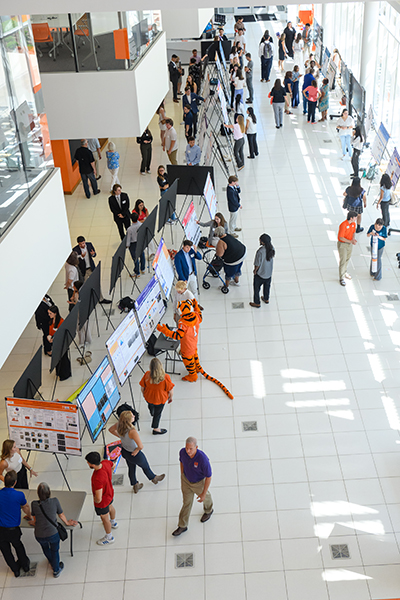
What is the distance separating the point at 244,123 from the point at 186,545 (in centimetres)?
1126

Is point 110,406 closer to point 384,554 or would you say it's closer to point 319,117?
point 384,554

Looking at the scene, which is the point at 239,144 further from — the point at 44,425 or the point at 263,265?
the point at 44,425

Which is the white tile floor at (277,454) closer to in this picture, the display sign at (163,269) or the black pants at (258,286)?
the black pants at (258,286)

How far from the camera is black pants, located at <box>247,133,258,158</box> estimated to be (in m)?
14.4

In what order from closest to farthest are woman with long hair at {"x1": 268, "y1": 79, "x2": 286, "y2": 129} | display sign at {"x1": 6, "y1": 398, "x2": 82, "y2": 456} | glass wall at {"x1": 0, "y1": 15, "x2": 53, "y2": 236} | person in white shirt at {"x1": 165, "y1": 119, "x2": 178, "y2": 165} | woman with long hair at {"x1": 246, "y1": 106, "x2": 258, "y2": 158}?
glass wall at {"x1": 0, "y1": 15, "x2": 53, "y2": 236}, display sign at {"x1": 6, "y1": 398, "x2": 82, "y2": 456}, person in white shirt at {"x1": 165, "y1": 119, "x2": 178, "y2": 165}, woman with long hair at {"x1": 246, "y1": 106, "x2": 258, "y2": 158}, woman with long hair at {"x1": 268, "y1": 79, "x2": 286, "y2": 129}

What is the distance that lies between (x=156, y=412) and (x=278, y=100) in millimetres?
11322

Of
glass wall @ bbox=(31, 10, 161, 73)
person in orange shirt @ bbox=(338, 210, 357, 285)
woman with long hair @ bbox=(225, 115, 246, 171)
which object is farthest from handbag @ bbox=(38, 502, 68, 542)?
woman with long hair @ bbox=(225, 115, 246, 171)

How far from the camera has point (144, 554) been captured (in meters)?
5.96

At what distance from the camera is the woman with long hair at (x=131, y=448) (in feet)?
19.8

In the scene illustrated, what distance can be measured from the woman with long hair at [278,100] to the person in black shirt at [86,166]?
17.6 ft

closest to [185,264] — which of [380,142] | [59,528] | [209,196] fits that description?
[209,196]

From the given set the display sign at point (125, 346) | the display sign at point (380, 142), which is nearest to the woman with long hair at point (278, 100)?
the display sign at point (380, 142)

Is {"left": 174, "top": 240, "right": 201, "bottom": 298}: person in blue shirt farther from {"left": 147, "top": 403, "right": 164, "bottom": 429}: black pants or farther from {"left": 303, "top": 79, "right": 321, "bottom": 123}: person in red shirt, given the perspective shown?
{"left": 303, "top": 79, "right": 321, "bottom": 123}: person in red shirt

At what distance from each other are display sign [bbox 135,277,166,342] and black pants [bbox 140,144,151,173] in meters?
6.81
